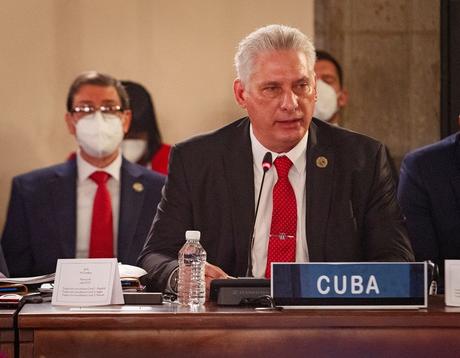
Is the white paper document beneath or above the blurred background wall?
beneath

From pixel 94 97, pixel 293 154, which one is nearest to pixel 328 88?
pixel 94 97

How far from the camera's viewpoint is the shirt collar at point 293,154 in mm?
3479

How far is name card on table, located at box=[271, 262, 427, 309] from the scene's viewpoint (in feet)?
8.69

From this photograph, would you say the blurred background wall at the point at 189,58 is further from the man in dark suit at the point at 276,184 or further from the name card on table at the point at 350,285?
→ the name card on table at the point at 350,285

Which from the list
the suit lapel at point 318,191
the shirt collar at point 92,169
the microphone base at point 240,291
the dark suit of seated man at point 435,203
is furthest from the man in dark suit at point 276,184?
the shirt collar at point 92,169

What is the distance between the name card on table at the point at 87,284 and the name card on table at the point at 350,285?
430mm

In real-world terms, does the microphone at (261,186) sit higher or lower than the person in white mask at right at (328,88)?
lower

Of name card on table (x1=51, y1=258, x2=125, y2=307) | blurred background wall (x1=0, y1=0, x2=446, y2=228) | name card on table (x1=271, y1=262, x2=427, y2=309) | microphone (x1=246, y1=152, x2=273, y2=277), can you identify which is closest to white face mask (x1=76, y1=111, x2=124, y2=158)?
blurred background wall (x1=0, y1=0, x2=446, y2=228)

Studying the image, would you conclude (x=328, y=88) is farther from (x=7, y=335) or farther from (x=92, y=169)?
(x=7, y=335)

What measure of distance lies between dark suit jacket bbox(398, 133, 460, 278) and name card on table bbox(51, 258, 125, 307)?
1.61 meters

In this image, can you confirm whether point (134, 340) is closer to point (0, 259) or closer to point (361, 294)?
point (361, 294)

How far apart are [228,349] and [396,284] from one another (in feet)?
1.52

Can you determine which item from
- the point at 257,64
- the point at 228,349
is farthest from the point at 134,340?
the point at 257,64

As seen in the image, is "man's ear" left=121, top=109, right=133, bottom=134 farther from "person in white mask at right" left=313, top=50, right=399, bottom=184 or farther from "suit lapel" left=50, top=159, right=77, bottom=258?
"person in white mask at right" left=313, top=50, right=399, bottom=184
